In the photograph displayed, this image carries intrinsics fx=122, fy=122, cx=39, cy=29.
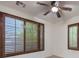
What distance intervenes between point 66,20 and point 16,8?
2.95 meters

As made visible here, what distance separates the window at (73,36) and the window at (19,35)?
4.73 ft

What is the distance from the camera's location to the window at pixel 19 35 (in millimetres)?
4395

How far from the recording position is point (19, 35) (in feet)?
16.9

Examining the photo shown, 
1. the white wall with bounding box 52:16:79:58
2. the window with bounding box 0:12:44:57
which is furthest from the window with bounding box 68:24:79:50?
the window with bounding box 0:12:44:57

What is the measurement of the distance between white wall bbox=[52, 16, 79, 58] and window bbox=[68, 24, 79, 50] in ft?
0.67

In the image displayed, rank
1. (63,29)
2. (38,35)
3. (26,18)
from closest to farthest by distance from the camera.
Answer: (26,18) → (38,35) → (63,29)

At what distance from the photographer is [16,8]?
184 inches

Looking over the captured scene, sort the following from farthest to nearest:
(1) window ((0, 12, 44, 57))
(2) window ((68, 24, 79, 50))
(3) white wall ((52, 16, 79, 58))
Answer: (3) white wall ((52, 16, 79, 58)), (2) window ((68, 24, 79, 50)), (1) window ((0, 12, 44, 57))

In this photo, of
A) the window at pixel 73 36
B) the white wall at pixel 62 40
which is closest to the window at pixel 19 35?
the white wall at pixel 62 40

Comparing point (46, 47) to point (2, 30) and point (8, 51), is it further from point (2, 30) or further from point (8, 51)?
point (2, 30)

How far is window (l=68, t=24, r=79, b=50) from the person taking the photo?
19.0 ft

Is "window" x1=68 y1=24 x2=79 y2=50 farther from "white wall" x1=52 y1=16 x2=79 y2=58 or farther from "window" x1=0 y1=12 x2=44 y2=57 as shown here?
"window" x1=0 y1=12 x2=44 y2=57

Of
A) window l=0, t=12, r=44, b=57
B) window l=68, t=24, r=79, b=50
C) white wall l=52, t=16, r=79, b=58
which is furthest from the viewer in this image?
white wall l=52, t=16, r=79, b=58

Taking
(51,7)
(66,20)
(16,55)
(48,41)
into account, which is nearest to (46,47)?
(48,41)
